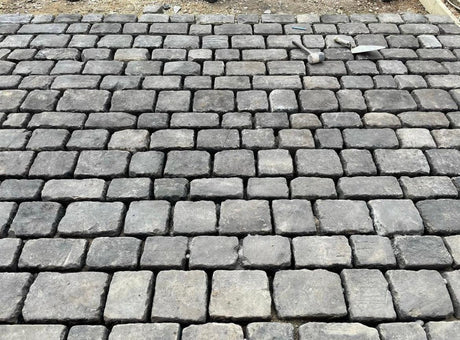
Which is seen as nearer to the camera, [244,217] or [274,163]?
[244,217]

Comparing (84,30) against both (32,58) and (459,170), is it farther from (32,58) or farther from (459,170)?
(459,170)

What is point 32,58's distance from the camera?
4789 millimetres

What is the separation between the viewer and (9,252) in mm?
2951

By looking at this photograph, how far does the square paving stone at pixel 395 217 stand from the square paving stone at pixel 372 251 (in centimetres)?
9

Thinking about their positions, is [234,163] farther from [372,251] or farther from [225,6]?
[225,6]

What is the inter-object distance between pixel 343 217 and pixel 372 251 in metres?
0.31

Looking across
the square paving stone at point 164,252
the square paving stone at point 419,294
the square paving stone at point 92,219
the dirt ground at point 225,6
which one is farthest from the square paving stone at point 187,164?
the dirt ground at point 225,6

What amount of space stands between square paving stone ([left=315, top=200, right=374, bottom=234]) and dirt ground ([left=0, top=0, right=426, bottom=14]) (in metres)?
3.46

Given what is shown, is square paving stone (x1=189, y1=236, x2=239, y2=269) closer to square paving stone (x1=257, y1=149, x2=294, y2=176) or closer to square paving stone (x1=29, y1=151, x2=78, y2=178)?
square paving stone (x1=257, y1=149, x2=294, y2=176)

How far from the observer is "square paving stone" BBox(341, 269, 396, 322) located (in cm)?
263

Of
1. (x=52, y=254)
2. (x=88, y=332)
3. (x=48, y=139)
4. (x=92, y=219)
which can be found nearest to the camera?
(x=88, y=332)

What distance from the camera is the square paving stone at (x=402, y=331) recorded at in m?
2.54

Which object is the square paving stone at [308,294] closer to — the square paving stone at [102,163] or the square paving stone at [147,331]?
the square paving stone at [147,331]

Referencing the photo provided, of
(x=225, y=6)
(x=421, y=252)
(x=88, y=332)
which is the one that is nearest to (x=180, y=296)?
(x=88, y=332)
